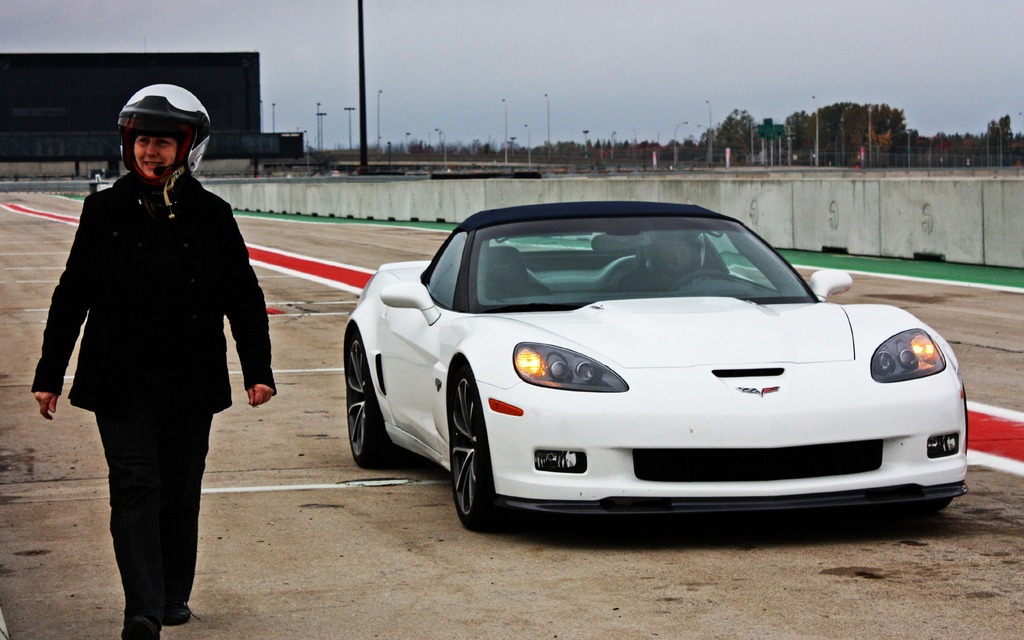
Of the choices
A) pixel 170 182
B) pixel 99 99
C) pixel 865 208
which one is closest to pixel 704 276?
pixel 170 182

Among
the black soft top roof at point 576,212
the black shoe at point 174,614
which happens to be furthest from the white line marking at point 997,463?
the black shoe at point 174,614

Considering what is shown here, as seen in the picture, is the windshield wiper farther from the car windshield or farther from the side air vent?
the side air vent

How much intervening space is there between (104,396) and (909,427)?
9.60ft

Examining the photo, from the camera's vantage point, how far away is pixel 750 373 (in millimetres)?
5945

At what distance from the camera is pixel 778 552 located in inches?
229

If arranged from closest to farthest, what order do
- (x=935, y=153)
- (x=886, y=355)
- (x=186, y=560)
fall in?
(x=186, y=560) → (x=886, y=355) → (x=935, y=153)

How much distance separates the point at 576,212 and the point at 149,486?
3396 mm

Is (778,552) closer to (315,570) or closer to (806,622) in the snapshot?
(806,622)

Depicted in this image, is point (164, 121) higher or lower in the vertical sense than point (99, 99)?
lower

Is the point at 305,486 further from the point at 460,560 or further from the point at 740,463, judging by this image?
the point at 740,463

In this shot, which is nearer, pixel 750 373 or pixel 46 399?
pixel 46 399

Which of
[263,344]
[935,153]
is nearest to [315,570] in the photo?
[263,344]

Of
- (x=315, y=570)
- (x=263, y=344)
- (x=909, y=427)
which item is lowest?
(x=315, y=570)

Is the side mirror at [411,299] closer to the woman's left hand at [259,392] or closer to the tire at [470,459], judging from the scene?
the tire at [470,459]
